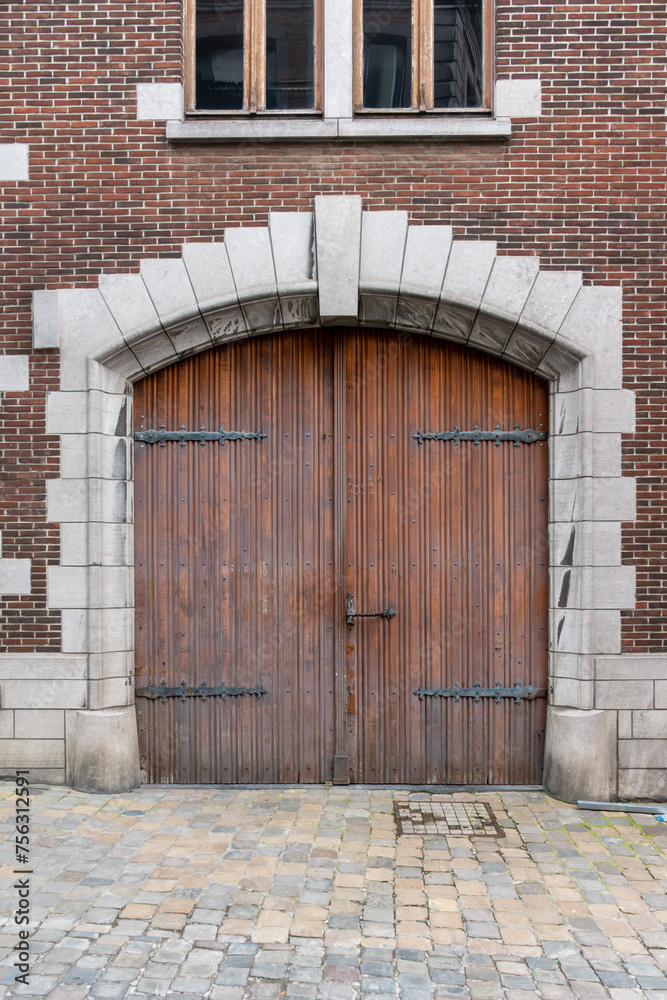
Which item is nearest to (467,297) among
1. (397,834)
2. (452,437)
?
(452,437)

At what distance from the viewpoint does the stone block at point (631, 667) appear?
5.36 meters

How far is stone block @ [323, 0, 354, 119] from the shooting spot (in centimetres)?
541

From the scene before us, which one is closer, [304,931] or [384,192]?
[304,931]

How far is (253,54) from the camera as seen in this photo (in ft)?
18.4

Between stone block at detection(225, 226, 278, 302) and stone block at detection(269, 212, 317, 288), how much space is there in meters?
0.05

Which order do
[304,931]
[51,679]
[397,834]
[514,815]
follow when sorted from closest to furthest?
[304,931], [397,834], [514,815], [51,679]

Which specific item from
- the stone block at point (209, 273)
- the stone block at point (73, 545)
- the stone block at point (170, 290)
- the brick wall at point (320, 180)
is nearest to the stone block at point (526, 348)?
the brick wall at point (320, 180)

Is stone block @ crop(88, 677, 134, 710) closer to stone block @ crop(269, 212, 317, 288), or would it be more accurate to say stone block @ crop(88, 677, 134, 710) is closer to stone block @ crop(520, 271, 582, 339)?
stone block @ crop(269, 212, 317, 288)

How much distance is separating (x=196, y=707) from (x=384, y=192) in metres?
3.88

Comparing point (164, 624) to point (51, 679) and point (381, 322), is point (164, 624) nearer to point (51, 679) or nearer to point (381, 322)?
point (51, 679)

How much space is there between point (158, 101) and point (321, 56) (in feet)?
3.95

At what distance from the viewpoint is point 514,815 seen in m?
5.11

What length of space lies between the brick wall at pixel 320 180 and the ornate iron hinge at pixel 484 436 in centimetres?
69

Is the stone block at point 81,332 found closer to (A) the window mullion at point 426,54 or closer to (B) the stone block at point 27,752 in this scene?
(B) the stone block at point 27,752
